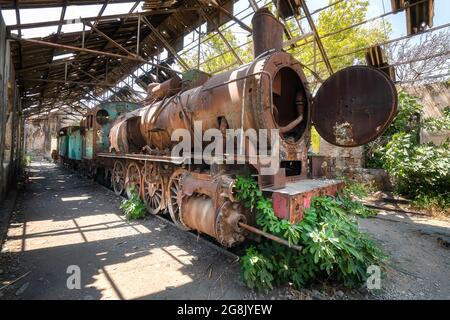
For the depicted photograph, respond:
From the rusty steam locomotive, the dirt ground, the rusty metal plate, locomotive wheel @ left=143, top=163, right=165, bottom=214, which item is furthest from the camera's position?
locomotive wheel @ left=143, top=163, right=165, bottom=214

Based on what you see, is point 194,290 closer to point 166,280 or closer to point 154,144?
point 166,280

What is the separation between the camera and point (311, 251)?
284 cm

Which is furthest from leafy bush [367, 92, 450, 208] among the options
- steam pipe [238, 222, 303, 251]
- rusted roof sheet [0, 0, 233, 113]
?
rusted roof sheet [0, 0, 233, 113]

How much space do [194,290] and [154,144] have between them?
373 cm

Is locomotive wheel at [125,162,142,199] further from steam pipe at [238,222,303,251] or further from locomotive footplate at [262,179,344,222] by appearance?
locomotive footplate at [262,179,344,222]

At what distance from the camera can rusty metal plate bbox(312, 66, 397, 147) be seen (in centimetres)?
378

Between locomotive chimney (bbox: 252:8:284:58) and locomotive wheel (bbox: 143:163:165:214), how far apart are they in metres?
3.36

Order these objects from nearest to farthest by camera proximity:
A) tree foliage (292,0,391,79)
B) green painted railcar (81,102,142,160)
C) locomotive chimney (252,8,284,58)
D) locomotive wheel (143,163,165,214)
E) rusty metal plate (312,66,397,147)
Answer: rusty metal plate (312,66,397,147) → locomotive chimney (252,8,284,58) → locomotive wheel (143,163,165,214) → green painted railcar (81,102,142,160) → tree foliage (292,0,391,79)

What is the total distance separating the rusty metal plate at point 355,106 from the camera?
3.78 meters

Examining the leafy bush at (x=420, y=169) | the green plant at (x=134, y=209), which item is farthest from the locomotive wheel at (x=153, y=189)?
the leafy bush at (x=420, y=169)

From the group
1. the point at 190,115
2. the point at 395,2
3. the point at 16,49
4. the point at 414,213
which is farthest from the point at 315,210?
the point at 16,49

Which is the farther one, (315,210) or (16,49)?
(16,49)

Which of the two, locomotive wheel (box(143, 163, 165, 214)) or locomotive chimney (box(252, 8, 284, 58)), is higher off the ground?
locomotive chimney (box(252, 8, 284, 58))

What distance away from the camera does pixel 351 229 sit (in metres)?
3.18
